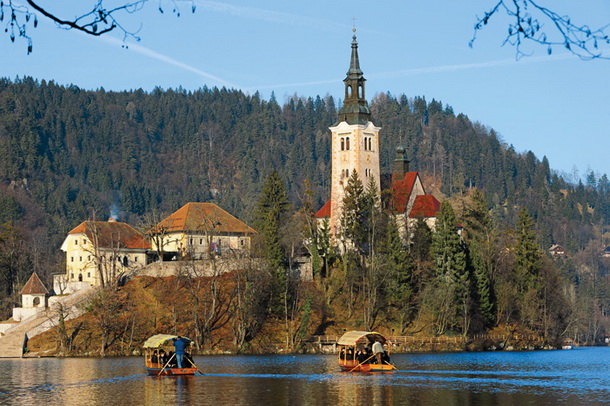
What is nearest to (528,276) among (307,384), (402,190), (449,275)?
(449,275)

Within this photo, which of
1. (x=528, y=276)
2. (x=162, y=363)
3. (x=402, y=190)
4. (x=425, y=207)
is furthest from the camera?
(x=402, y=190)

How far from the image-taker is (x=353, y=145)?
391 ft

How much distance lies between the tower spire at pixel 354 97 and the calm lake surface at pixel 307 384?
46119 mm

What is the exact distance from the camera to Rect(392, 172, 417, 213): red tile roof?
389 ft

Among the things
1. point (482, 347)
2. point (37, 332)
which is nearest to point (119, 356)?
point (37, 332)

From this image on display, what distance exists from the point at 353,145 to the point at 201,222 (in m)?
20.7

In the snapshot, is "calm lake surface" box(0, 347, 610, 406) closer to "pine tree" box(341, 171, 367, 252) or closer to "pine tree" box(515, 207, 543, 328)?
"pine tree" box(515, 207, 543, 328)

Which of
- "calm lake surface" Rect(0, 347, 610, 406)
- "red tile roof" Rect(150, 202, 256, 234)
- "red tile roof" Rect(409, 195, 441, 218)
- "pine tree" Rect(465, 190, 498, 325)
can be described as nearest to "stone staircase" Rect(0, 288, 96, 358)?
"calm lake surface" Rect(0, 347, 610, 406)

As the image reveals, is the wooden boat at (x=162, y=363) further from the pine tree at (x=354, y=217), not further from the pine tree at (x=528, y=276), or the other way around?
the pine tree at (x=528, y=276)

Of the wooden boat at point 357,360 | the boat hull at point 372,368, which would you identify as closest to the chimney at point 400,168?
the wooden boat at point 357,360

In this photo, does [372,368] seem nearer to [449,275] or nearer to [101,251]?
→ [449,275]

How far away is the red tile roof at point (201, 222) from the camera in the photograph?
394 feet

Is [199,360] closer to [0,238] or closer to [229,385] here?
[229,385]

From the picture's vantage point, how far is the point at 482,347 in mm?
101625
